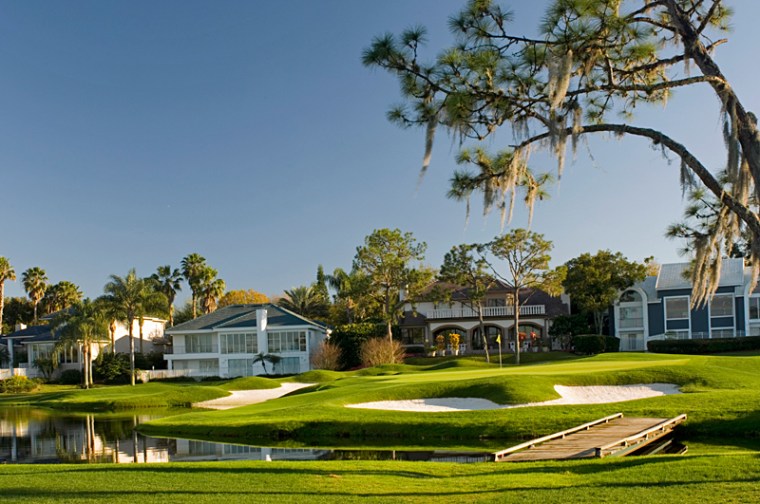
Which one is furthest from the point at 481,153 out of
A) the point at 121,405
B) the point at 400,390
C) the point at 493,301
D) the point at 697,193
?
the point at 493,301

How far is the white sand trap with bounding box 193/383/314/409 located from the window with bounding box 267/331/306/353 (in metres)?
13.2

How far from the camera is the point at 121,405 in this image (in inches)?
1559

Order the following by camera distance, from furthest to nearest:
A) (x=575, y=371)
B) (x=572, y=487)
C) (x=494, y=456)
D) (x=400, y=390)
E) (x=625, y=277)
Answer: (x=625, y=277)
(x=575, y=371)
(x=400, y=390)
(x=494, y=456)
(x=572, y=487)

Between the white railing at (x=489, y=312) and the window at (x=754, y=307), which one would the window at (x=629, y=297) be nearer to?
the white railing at (x=489, y=312)

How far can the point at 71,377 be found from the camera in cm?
5962

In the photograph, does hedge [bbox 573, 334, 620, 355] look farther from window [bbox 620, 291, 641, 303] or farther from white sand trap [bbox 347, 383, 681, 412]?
white sand trap [bbox 347, 383, 681, 412]

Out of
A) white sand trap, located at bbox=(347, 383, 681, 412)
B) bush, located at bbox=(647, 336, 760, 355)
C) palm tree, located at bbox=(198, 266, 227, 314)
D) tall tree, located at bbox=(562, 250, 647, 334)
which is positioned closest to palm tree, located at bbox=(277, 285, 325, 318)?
palm tree, located at bbox=(198, 266, 227, 314)

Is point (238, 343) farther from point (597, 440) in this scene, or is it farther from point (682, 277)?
point (597, 440)

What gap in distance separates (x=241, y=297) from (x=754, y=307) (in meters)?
61.6

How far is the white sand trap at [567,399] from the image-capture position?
77.0ft

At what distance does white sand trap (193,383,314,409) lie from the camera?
122 feet

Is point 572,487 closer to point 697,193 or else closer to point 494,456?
point 494,456

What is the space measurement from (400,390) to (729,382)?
37.2 ft

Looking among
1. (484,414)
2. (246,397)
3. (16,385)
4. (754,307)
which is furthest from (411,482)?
(16,385)
